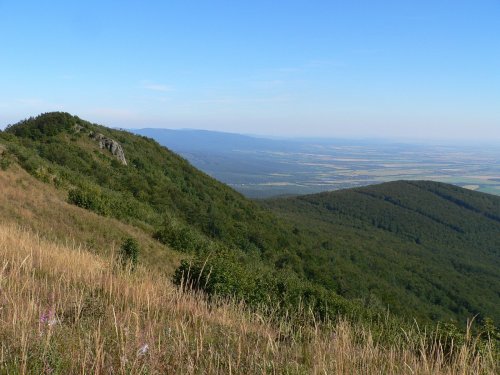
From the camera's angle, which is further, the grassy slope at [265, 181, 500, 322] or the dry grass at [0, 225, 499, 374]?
the grassy slope at [265, 181, 500, 322]

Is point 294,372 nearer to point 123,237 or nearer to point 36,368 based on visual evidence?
point 36,368

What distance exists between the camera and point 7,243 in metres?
6.23

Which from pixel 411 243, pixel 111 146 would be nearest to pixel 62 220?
pixel 111 146

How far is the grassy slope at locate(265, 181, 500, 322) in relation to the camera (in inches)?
1662

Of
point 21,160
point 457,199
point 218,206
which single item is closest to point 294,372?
point 21,160

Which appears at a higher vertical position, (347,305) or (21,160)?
(21,160)

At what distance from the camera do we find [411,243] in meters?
83.2

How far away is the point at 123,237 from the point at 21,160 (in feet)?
29.5

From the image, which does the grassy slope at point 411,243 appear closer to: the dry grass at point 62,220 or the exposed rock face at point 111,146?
the dry grass at point 62,220

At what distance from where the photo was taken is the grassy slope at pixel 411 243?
42.2 meters

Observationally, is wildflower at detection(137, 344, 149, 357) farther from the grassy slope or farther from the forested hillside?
the grassy slope

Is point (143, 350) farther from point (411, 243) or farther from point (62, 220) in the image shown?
point (411, 243)

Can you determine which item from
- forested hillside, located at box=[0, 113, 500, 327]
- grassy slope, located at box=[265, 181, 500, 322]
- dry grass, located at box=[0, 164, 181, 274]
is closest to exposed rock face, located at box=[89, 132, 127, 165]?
forested hillside, located at box=[0, 113, 500, 327]

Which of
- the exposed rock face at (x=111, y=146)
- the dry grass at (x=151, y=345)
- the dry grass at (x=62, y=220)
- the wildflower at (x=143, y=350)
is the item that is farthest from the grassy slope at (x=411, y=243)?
the wildflower at (x=143, y=350)
